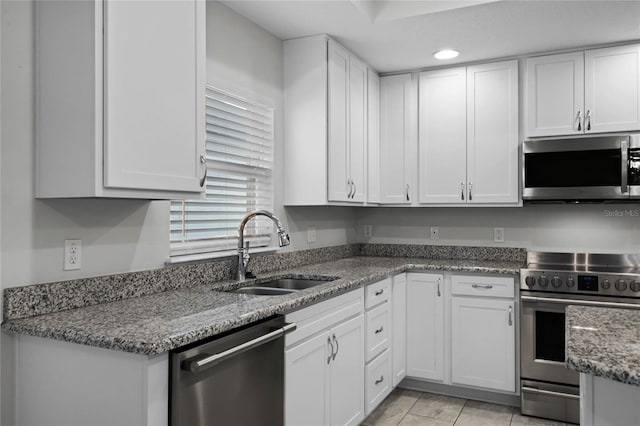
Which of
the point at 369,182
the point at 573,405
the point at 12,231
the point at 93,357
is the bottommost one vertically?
the point at 573,405

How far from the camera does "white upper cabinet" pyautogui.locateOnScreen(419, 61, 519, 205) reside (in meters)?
3.54

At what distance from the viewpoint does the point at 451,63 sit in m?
3.69

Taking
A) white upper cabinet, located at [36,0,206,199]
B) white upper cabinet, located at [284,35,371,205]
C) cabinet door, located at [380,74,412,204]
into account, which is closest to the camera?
white upper cabinet, located at [36,0,206,199]

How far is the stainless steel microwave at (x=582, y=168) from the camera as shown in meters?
3.12

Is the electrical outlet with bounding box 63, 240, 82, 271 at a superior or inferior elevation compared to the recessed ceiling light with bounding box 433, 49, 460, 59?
inferior

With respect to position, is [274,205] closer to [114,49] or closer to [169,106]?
[169,106]

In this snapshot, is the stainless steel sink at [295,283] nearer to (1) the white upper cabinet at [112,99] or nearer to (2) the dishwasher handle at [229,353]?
(2) the dishwasher handle at [229,353]

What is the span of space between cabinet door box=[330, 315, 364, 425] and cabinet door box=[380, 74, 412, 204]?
4.66 ft

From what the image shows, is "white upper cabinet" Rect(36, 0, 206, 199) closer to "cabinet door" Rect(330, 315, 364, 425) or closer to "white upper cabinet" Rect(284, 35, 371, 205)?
"cabinet door" Rect(330, 315, 364, 425)

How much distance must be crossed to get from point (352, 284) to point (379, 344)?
0.66m

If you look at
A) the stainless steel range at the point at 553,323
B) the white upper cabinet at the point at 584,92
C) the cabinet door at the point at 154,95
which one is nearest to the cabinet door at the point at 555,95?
the white upper cabinet at the point at 584,92

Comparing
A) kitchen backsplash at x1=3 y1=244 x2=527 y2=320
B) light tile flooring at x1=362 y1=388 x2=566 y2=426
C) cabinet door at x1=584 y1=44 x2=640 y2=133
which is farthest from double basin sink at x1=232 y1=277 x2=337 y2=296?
cabinet door at x1=584 y1=44 x2=640 y2=133

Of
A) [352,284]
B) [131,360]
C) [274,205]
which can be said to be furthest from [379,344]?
[131,360]

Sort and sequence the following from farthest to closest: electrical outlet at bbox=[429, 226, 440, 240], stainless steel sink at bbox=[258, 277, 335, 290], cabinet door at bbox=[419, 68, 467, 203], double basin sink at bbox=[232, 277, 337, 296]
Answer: electrical outlet at bbox=[429, 226, 440, 240], cabinet door at bbox=[419, 68, 467, 203], stainless steel sink at bbox=[258, 277, 335, 290], double basin sink at bbox=[232, 277, 337, 296]
